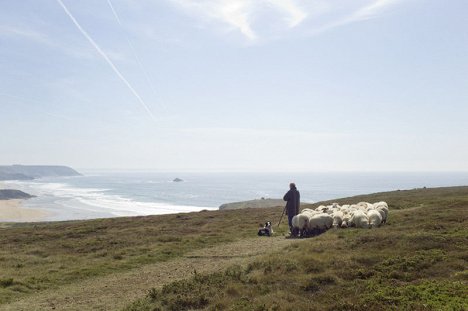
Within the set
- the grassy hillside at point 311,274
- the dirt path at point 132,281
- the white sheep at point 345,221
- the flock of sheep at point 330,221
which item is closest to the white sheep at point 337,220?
the flock of sheep at point 330,221

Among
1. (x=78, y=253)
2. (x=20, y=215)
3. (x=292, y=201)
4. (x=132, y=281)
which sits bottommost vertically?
(x=20, y=215)

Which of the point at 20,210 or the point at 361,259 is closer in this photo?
the point at 361,259

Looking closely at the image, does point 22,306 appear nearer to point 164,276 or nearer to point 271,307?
point 164,276

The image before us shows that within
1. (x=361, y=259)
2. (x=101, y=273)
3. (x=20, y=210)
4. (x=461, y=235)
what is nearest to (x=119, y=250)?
(x=101, y=273)

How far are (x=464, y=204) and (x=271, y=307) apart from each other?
25634 millimetres

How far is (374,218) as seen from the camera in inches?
945

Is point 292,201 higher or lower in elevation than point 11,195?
higher

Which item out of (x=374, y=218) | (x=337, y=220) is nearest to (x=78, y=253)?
(x=337, y=220)

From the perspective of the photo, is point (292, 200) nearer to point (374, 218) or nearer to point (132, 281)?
point (374, 218)

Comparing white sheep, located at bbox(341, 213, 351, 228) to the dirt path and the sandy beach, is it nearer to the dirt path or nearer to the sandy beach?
the dirt path

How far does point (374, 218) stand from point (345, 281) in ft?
42.1

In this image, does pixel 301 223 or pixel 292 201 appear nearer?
pixel 301 223

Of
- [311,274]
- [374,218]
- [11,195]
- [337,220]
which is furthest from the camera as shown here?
[11,195]

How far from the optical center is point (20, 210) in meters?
119
